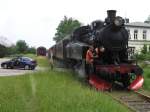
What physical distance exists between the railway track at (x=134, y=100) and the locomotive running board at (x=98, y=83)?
0.67m

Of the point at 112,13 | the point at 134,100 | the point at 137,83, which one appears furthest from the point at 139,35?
the point at 134,100

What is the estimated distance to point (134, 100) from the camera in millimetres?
14367

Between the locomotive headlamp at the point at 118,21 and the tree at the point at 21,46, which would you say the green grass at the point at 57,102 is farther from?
the tree at the point at 21,46

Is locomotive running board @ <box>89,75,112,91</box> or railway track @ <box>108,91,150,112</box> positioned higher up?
locomotive running board @ <box>89,75,112,91</box>

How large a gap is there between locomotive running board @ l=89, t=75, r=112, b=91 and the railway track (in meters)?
0.67

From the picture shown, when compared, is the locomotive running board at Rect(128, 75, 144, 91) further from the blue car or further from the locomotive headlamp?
the blue car

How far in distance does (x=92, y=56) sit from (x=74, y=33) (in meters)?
5.08

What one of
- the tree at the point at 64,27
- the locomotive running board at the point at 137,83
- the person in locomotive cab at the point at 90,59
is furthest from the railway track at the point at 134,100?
the tree at the point at 64,27

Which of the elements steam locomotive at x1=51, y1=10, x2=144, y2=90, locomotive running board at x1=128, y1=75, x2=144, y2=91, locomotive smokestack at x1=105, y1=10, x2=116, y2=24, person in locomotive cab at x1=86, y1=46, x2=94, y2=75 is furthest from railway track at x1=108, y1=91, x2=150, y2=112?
locomotive smokestack at x1=105, y1=10, x2=116, y2=24

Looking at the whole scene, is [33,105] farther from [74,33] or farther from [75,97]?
[74,33]

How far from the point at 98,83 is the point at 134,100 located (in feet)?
11.1

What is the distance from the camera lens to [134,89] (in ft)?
57.5

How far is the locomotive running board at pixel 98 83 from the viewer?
683 inches

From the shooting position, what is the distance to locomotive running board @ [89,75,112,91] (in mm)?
17359
